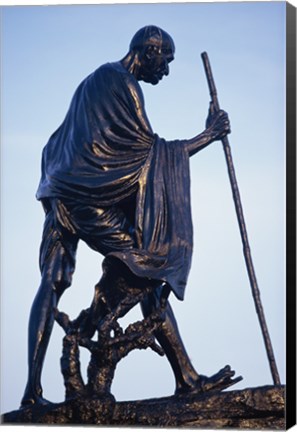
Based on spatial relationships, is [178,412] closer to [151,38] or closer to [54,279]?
[54,279]

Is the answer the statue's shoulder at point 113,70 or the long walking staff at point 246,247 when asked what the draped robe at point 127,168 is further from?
the long walking staff at point 246,247

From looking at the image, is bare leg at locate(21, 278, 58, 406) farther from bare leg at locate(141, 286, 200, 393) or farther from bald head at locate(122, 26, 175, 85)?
bald head at locate(122, 26, 175, 85)

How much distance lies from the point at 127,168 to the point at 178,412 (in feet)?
6.78

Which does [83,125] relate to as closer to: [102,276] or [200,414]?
[102,276]

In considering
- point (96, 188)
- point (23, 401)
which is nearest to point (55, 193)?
point (96, 188)

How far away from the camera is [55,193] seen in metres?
19.4

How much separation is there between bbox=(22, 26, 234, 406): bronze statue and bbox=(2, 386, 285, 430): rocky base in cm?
24

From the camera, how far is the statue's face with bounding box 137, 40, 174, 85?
64.8ft

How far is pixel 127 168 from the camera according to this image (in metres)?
19.4

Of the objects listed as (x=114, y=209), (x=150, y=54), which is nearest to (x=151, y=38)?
(x=150, y=54)

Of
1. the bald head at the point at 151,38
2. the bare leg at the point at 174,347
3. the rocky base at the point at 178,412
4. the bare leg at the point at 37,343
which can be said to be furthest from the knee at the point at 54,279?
the bald head at the point at 151,38

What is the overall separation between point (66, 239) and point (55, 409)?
1.44m

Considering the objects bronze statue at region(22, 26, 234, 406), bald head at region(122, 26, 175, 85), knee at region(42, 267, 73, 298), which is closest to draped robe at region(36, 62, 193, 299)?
bronze statue at region(22, 26, 234, 406)

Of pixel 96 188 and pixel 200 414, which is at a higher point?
pixel 96 188
